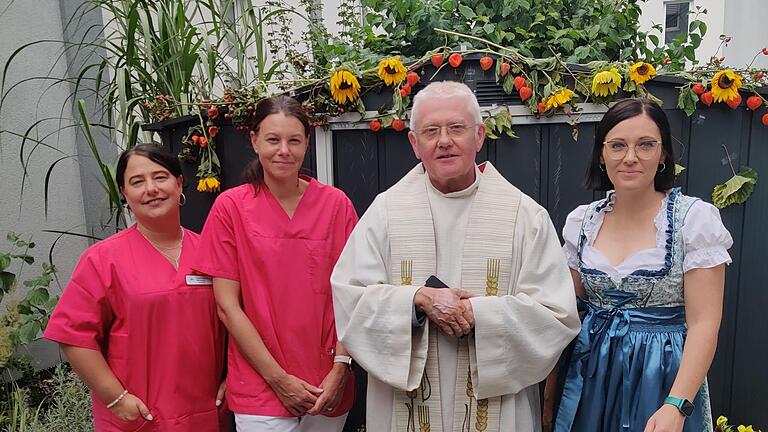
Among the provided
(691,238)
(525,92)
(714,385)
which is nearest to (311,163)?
(525,92)

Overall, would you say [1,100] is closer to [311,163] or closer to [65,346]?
[311,163]

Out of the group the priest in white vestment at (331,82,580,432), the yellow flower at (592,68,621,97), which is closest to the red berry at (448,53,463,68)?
the yellow flower at (592,68,621,97)

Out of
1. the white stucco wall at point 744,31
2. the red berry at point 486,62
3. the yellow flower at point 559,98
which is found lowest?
the yellow flower at point 559,98

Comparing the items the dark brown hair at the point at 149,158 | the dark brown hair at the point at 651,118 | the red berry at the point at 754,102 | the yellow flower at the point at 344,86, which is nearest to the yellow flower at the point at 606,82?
the red berry at the point at 754,102

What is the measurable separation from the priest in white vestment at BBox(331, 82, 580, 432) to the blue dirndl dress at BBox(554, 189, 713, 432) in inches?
4.4

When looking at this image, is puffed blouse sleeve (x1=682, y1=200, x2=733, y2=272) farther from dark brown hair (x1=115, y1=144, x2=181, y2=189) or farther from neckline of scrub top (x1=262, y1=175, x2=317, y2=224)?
dark brown hair (x1=115, y1=144, x2=181, y2=189)

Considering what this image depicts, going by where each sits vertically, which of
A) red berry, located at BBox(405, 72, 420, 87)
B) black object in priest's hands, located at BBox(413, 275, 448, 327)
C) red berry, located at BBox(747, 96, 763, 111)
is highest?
red berry, located at BBox(405, 72, 420, 87)

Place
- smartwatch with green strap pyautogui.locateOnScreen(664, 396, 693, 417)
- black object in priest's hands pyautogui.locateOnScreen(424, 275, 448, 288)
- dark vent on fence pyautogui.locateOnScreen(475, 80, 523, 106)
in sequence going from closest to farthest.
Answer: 1. smartwatch with green strap pyautogui.locateOnScreen(664, 396, 693, 417)
2. black object in priest's hands pyautogui.locateOnScreen(424, 275, 448, 288)
3. dark vent on fence pyautogui.locateOnScreen(475, 80, 523, 106)

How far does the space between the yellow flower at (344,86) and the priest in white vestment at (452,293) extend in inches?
33.2

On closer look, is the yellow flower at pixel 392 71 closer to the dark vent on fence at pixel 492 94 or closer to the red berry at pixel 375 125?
the red berry at pixel 375 125

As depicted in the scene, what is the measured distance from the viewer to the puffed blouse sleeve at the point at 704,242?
1409mm

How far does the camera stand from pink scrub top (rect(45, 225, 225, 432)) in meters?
1.65

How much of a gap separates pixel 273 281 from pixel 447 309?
603mm

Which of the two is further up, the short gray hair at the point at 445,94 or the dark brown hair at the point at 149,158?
the short gray hair at the point at 445,94
